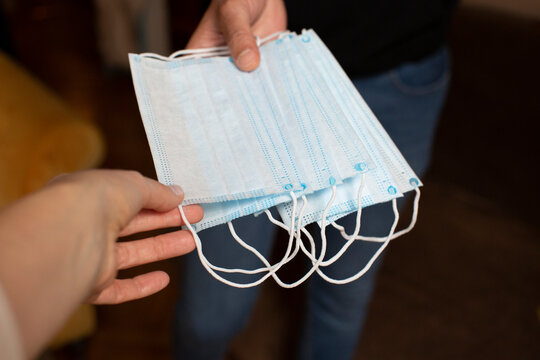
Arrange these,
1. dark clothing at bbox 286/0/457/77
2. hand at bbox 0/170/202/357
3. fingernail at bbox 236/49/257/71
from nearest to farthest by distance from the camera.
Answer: hand at bbox 0/170/202/357, fingernail at bbox 236/49/257/71, dark clothing at bbox 286/0/457/77

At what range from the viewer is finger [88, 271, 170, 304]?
547mm

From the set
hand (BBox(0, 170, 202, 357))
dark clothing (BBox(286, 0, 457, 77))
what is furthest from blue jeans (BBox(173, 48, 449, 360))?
hand (BBox(0, 170, 202, 357))

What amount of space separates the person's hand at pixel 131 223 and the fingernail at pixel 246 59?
205mm

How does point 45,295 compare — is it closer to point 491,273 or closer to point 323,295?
point 323,295

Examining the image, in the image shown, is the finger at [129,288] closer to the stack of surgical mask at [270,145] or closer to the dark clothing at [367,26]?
the stack of surgical mask at [270,145]

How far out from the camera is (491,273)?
4.26 feet

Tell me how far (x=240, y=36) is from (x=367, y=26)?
0.26 meters

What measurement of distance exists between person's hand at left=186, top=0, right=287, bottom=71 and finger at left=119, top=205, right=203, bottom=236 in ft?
0.72

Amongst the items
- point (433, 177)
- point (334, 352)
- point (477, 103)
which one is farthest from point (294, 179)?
point (433, 177)

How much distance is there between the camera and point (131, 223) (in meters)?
0.55

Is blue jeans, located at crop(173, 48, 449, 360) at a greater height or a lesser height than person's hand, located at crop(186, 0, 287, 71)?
lesser

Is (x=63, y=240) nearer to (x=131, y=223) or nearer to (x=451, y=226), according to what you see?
(x=131, y=223)

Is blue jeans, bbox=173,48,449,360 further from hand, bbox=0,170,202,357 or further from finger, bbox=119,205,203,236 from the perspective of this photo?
hand, bbox=0,170,202,357

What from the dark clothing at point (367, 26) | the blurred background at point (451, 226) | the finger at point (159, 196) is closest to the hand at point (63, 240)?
the finger at point (159, 196)
